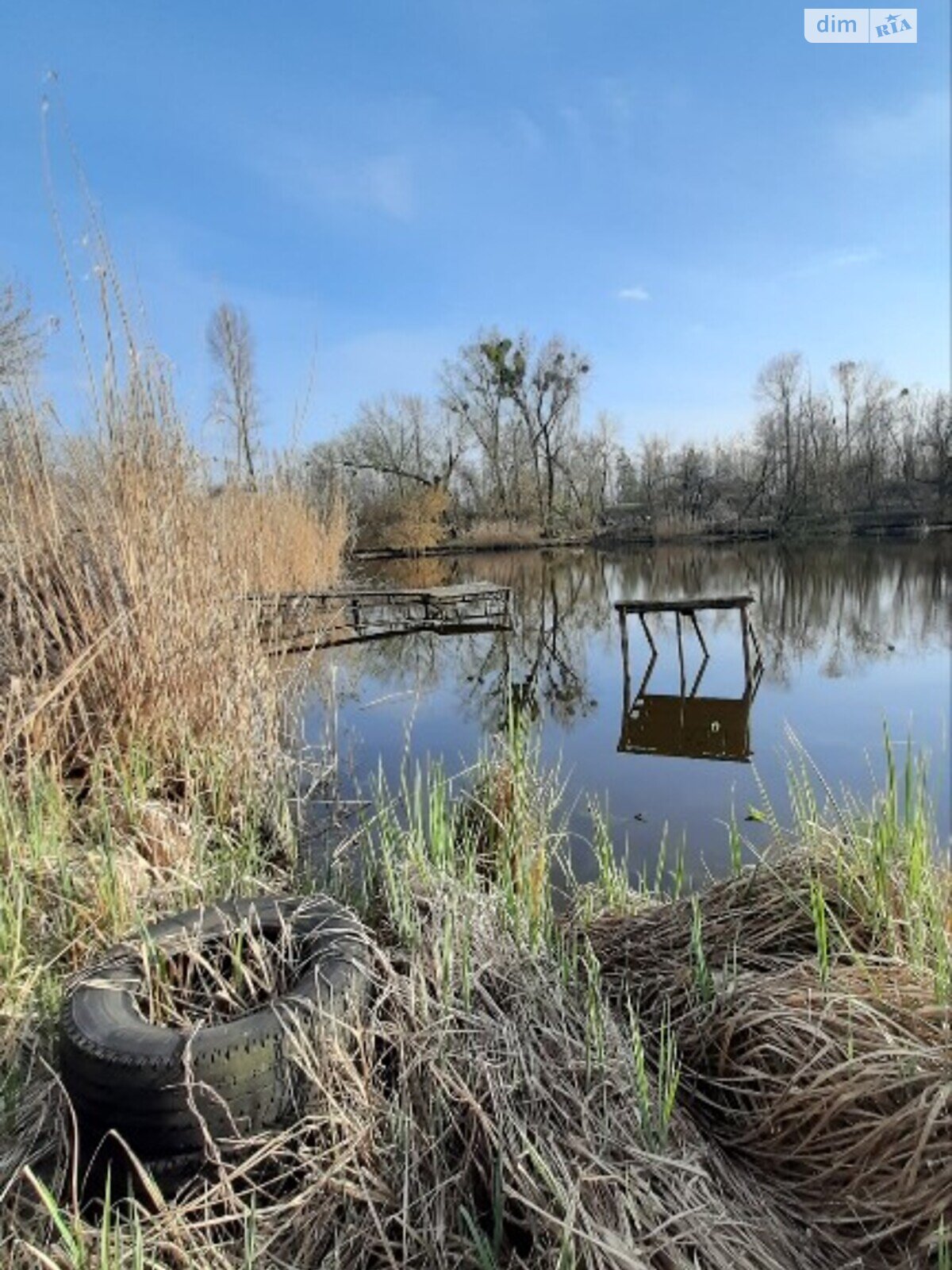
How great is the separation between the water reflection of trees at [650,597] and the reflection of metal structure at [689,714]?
550 millimetres

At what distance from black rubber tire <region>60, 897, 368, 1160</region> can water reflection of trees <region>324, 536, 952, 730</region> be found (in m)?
2.53

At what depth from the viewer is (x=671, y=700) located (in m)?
8.77

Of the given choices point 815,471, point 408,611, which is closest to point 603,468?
point 815,471

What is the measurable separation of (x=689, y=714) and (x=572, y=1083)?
263 inches

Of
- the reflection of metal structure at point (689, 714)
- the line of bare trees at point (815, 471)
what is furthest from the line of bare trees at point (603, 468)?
the reflection of metal structure at point (689, 714)

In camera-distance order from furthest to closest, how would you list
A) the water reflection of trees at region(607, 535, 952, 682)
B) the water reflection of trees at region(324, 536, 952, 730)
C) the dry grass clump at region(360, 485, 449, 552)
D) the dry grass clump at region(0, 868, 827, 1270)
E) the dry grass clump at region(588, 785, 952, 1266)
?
1. the dry grass clump at region(360, 485, 449, 552)
2. the water reflection of trees at region(607, 535, 952, 682)
3. the water reflection of trees at region(324, 536, 952, 730)
4. the dry grass clump at region(588, 785, 952, 1266)
5. the dry grass clump at region(0, 868, 827, 1270)

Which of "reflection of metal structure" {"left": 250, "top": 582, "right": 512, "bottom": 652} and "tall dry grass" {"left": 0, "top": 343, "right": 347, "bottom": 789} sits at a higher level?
"tall dry grass" {"left": 0, "top": 343, "right": 347, "bottom": 789}

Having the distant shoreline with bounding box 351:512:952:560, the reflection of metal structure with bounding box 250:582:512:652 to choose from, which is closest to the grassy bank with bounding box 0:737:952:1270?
the reflection of metal structure with bounding box 250:582:512:652

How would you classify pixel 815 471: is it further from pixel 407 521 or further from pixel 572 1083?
pixel 572 1083

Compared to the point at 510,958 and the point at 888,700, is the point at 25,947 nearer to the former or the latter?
the point at 510,958

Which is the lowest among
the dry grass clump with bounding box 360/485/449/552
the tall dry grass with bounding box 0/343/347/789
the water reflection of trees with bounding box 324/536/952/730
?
the water reflection of trees with bounding box 324/536/952/730

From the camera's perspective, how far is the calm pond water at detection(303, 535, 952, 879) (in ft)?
16.3

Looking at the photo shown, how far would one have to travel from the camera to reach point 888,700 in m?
7.89

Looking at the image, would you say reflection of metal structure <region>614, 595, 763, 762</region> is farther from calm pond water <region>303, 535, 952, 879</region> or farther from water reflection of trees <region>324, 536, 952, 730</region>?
water reflection of trees <region>324, 536, 952, 730</region>
